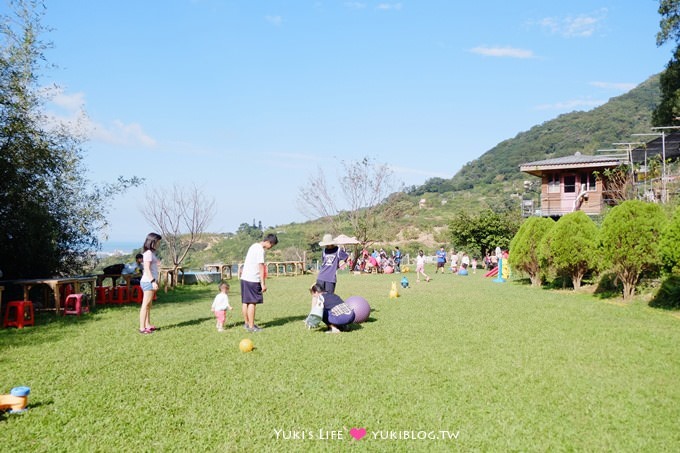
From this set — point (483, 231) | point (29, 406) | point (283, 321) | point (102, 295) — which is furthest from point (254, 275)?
point (483, 231)

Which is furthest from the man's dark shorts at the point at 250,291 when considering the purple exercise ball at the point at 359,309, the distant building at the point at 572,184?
the distant building at the point at 572,184

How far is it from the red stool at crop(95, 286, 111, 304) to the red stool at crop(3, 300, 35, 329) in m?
3.06

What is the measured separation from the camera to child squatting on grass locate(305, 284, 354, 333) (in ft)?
28.9

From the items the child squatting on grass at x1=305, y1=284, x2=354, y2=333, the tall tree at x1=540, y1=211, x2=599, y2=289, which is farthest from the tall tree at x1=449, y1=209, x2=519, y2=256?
the child squatting on grass at x1=305, y1=284, x2=354, y2=333

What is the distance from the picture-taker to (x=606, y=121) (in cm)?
7300

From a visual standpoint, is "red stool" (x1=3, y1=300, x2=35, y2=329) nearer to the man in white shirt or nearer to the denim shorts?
the denim shorts

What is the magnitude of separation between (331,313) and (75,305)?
6.66 meters

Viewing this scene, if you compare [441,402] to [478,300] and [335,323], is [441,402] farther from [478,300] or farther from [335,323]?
[478,300]

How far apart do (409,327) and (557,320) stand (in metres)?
3.13

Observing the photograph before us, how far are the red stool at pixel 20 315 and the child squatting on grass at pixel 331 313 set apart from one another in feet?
18.8

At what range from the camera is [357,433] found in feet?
14.1

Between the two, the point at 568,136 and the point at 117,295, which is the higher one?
the point at 568,136

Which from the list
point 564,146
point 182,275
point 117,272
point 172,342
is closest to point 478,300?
point 172,342

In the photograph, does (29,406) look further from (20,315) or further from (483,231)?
(483,231)
